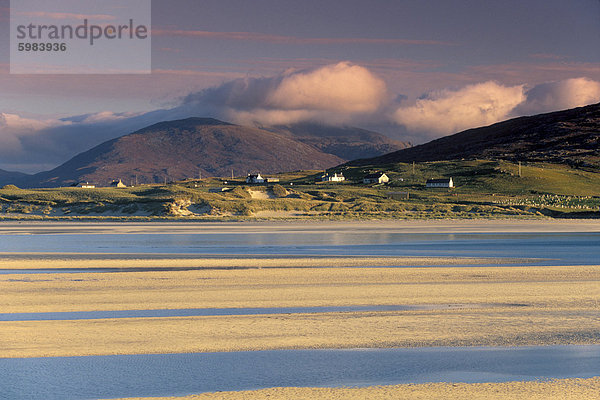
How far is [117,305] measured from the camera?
59.1ft

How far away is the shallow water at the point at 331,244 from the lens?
34469 mm

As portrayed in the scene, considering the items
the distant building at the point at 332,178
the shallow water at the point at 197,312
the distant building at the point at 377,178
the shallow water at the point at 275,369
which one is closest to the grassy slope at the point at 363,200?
the distant building at the point at 377,178

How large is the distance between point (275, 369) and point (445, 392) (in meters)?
2.93

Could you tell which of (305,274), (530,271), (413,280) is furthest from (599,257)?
(305,274)

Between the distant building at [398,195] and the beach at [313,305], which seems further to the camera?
the distant building at [398,195]

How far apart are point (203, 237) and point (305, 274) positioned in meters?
24.1

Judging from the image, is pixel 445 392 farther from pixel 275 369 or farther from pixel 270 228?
pixel 270 228

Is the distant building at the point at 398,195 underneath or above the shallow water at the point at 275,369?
above

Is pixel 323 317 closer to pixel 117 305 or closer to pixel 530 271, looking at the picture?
pixel 117 305

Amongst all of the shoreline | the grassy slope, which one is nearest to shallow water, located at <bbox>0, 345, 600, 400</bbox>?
the shoreline

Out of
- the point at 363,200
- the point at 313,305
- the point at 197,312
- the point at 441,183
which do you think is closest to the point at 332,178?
the point at 441,183

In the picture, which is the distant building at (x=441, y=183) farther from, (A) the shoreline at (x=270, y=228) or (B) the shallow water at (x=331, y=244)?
(B) the shallow water at (x=331, y=244)

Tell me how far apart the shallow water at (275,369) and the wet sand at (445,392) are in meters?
0.27

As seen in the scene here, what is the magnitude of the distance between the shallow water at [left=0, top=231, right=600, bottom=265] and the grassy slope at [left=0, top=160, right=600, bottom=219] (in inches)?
1298
